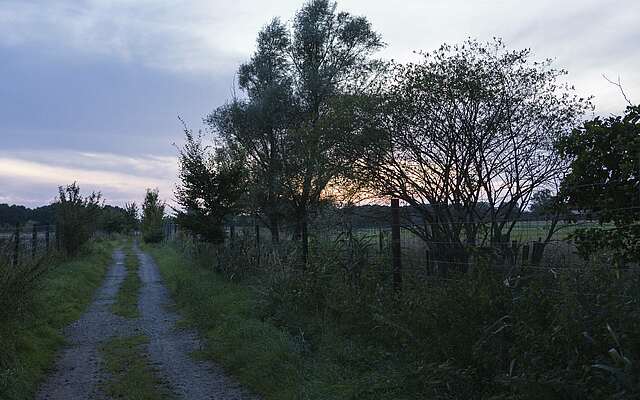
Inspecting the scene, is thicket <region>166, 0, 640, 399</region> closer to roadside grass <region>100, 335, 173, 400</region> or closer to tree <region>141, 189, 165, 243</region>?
roadside grass <region>100, 335, 173, 400</region>

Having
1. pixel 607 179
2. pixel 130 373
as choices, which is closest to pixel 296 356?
pixel 130 373

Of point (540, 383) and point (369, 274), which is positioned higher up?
point (369, 274)

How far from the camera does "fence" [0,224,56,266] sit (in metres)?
9.28

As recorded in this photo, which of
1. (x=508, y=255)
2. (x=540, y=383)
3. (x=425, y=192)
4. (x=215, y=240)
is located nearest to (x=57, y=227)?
(x=215, y=240)

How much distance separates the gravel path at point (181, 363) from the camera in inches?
261

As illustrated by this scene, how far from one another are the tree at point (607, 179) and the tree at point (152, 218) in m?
48.4

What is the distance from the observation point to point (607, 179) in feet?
23.0

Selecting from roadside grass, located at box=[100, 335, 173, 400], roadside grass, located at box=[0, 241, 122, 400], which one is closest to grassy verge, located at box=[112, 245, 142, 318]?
roadside grass, located at box=[0, 241, 122, 400]

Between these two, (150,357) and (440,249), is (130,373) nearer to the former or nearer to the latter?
(150,357)

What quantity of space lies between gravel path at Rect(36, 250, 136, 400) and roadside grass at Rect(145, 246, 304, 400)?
4.62 feet

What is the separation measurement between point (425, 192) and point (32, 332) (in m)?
9.37

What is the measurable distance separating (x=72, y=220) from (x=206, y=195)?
9964mm

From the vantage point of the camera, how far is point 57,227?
24.6 m

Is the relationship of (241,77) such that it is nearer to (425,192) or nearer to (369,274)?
(425,192)
